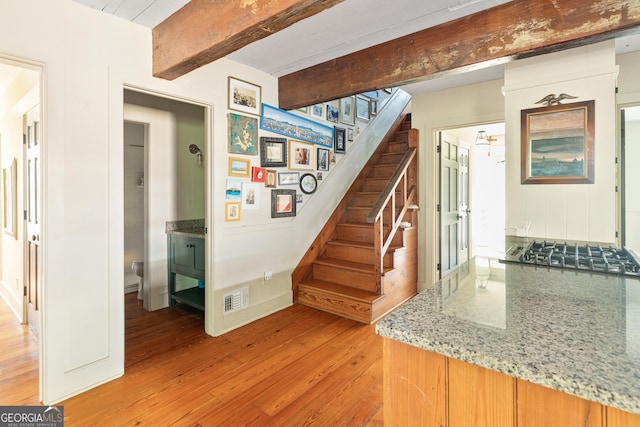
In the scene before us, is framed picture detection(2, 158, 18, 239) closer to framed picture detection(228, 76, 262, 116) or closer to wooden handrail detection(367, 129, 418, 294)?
framed picture detection(228, 76, 262, 116)

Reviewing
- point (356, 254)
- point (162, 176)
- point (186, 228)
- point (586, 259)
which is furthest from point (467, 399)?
point (162, 176)

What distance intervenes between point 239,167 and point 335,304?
5.66 feet

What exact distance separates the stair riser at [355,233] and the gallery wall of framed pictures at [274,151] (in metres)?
0.72

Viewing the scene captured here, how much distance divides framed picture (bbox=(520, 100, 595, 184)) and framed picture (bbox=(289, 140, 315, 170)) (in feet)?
6.91

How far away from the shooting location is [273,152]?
3236mm

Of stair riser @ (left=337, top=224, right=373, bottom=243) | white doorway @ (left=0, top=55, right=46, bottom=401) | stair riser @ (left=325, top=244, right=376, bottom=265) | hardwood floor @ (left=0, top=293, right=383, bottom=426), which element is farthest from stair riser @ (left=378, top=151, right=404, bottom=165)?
white doorway @ (left=0, top=55, right=46, bottom=401)

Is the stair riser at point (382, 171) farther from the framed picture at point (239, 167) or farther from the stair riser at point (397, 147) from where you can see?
the framed picture at point (239, 167)

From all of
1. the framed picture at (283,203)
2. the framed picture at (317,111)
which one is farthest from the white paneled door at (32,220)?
the framed picture at (317,111)

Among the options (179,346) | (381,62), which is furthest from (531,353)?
(179,346)

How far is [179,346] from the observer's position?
2.61 m

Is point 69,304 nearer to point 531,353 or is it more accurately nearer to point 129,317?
point 129,317

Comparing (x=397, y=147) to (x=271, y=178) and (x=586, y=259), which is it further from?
(x=586, y=259)

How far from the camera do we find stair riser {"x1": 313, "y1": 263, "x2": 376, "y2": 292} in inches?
132

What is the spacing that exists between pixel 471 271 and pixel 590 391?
92 centimetres
